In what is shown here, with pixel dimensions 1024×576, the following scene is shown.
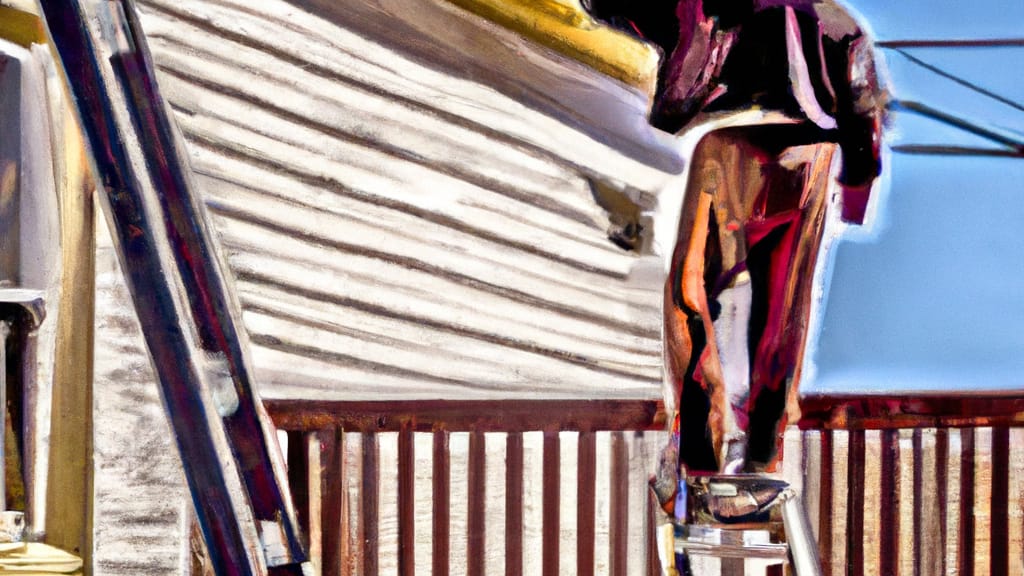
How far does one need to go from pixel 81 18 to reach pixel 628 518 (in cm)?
62

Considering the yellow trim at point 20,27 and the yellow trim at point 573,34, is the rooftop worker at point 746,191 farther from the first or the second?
the yellow trim at point 20,27

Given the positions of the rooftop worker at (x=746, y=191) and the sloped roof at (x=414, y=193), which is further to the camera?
the sloped roof at (x=414, y=193)

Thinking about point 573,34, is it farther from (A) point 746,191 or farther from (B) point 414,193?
(A) point 746,191

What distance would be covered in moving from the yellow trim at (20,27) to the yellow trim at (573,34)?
0.39m

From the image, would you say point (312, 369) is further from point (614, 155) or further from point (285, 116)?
point (614, 155)

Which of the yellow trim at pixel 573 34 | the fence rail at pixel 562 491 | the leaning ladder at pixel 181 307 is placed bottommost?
the fence rail at pixel 562 491

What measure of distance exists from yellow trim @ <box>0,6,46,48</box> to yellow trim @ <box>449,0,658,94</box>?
1.29ft

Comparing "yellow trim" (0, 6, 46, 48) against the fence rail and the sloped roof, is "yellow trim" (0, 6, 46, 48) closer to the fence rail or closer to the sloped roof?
the sloped roof

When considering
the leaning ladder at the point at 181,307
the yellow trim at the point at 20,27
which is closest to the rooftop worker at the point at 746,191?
the leaning ladder at the point at 181,307

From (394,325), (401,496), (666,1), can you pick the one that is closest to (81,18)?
(666,1)

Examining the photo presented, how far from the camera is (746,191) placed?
48cm

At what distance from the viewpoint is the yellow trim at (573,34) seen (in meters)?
0.77

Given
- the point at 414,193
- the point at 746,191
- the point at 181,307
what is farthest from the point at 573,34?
the point at 181,307

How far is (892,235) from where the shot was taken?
29.5 inches
